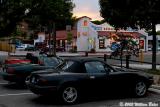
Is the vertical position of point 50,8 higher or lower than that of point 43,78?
higher

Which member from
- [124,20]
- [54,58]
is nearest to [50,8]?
[124,20]

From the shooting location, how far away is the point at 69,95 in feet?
39.0

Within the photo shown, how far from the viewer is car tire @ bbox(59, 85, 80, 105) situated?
11.8m

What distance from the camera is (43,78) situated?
461 inches

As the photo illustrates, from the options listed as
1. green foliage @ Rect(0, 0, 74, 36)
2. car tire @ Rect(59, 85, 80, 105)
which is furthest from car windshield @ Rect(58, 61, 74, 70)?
green foliage @ Rect(0, 0, 74, 36)

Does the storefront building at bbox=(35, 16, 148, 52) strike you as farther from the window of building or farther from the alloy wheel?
the alloy wheel

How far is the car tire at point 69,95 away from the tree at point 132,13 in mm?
10379

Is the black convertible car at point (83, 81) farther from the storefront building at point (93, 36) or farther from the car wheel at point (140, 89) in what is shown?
the storefront building at point (93, 36)

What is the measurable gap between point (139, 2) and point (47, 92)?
1122 centimetres

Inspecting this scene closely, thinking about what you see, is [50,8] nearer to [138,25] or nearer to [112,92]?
[138,25]

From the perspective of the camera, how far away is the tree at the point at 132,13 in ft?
69.5

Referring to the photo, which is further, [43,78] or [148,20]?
[148,20]

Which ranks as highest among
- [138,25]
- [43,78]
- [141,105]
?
[138,25]

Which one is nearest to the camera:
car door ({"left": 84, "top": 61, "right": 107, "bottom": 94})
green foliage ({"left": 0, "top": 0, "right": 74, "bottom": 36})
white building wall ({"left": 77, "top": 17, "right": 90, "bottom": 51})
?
car door ({"left": 84, "top": 61, "right": 107, "bottom": 94})
